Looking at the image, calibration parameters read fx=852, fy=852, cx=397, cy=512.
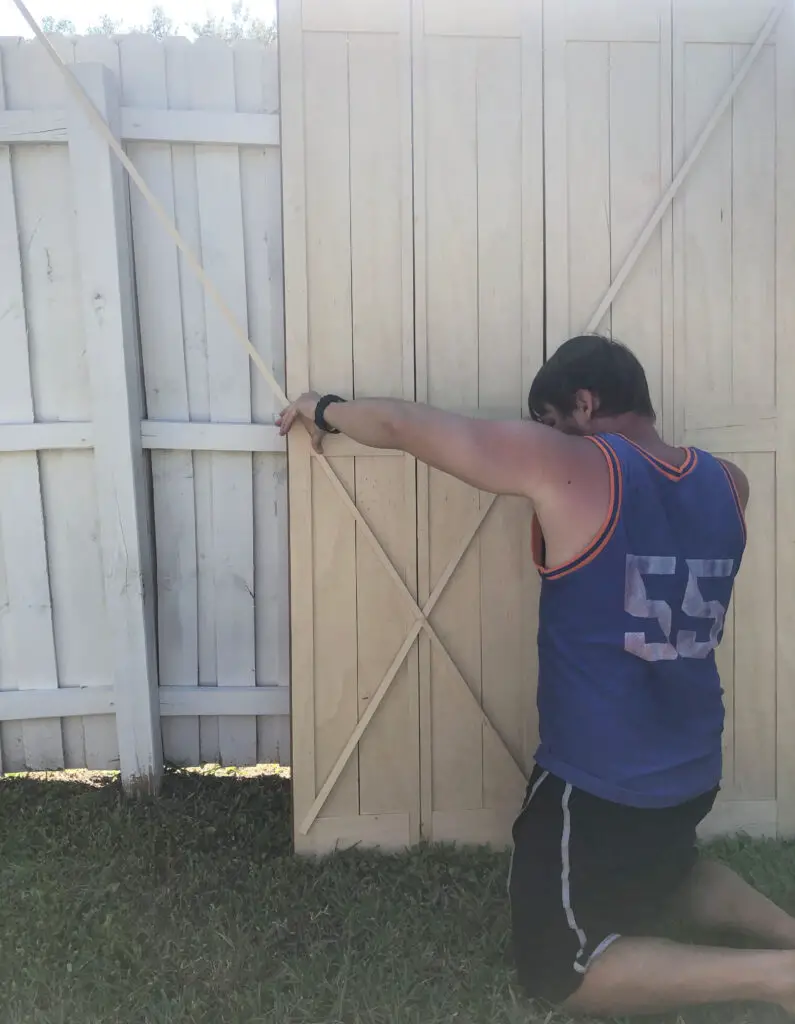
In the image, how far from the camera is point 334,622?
290 centimetres

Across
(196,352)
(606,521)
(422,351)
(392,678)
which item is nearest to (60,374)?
(196,352)

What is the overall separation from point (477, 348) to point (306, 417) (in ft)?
2.05

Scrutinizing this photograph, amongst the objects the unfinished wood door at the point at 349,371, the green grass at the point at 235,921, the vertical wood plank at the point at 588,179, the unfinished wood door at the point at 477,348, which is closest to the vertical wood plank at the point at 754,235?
the vertical wood plank at the point at 588,179

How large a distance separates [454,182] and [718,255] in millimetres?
928

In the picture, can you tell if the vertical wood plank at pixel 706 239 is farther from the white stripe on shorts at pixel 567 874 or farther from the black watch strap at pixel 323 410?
the white stripe on shorts at pixel 567 874

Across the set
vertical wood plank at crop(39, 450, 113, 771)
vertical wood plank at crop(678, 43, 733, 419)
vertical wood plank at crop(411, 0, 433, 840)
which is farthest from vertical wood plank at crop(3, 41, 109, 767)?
vertical wood plank at crop(678, 43, 733, 419)

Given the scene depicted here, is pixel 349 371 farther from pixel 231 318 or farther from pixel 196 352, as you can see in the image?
pixel 196 352

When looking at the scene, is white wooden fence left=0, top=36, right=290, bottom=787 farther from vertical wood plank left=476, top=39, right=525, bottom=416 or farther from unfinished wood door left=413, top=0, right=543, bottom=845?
vertical wood plank left=476, top=39, right=525, bottom=416

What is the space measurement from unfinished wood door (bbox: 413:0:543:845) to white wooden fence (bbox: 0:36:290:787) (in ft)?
2.25

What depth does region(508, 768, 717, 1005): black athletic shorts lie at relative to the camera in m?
2.09

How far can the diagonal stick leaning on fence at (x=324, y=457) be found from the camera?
274cm

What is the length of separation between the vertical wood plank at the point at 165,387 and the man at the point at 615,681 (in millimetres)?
1207

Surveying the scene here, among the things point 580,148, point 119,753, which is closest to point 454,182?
point 580,148

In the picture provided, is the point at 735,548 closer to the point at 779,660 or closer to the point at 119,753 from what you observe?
the point at 779,660
